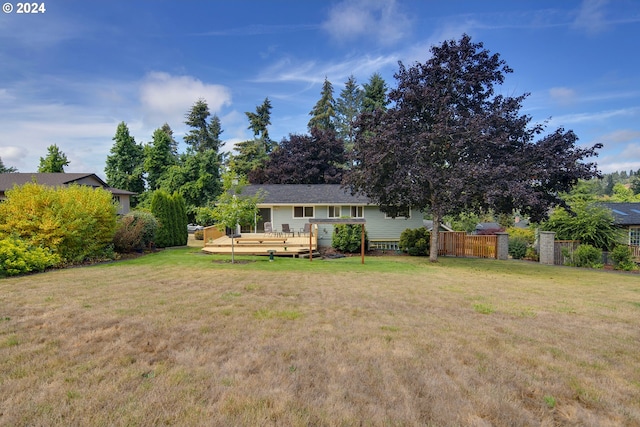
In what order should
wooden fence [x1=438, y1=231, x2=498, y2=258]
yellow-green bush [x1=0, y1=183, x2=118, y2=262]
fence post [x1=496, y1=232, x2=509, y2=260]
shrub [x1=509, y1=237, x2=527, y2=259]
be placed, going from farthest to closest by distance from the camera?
shrub [x1=509, y1=237, x2=527, y2=259] → wooden fence [x1=438, y1=231, x2=498, y2=258] → fence post [x1=496, y1=232, x2=509, y2=260] → yellow-green bush [x1=0, y1=183, x2=118, y2=262]

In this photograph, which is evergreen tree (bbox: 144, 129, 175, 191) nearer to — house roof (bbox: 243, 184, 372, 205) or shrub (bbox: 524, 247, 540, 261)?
house roof (bbox: 243, 184, 372, 205)

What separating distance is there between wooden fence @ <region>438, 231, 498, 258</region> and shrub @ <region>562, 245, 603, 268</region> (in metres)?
3.60

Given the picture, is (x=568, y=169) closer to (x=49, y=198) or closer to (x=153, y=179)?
(x=49, y=198)

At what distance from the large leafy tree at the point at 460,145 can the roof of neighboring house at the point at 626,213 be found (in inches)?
306

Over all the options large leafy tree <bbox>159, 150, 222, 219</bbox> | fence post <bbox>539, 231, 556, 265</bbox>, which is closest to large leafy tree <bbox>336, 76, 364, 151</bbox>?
large leafy tree <bbox>159, 150, 222, 219</bbox>

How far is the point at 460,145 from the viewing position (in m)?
12.3

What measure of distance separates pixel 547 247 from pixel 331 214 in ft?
40.2

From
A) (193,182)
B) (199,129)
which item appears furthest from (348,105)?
(193,182)

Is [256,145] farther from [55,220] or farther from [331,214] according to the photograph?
[55,220]

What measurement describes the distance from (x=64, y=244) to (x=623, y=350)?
49.7 ft

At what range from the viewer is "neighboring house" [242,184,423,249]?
63.0 feet

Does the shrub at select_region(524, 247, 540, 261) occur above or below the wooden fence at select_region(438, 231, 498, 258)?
below

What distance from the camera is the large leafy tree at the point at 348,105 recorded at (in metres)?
41.8

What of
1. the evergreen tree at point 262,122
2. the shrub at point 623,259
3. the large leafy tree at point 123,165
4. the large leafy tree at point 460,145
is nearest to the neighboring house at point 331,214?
the large leafy tree at point 460,145
